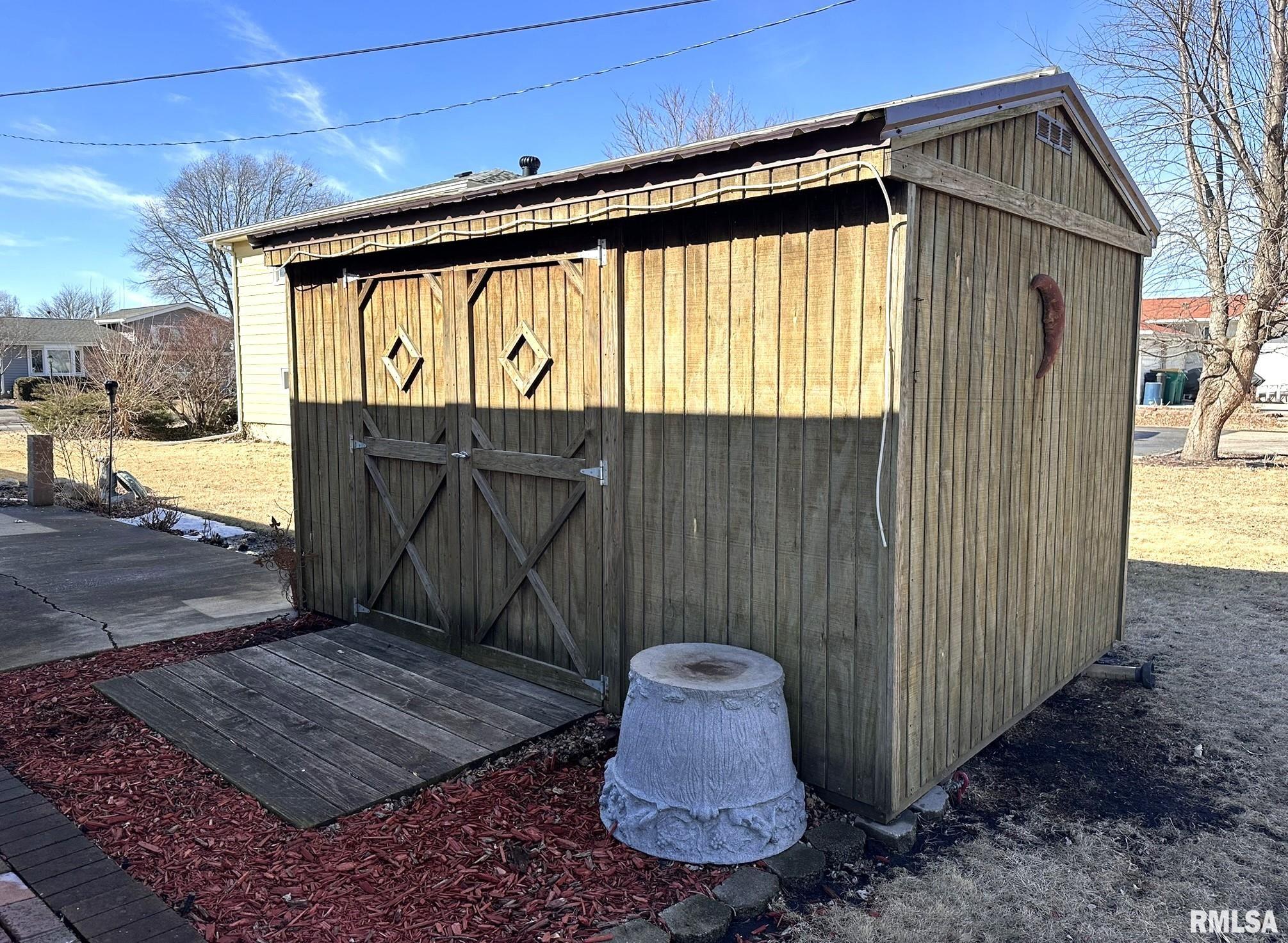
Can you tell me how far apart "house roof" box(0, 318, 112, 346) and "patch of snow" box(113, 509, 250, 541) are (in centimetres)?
3676

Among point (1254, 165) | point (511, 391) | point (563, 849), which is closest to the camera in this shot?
point (563, 849)

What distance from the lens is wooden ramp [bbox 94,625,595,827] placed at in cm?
323

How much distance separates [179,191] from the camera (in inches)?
1423

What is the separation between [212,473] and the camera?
1388 cm

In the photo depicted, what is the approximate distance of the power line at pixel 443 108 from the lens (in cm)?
918

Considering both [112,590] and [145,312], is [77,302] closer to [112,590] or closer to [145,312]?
[145,312]

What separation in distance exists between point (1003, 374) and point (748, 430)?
1115 millimetres

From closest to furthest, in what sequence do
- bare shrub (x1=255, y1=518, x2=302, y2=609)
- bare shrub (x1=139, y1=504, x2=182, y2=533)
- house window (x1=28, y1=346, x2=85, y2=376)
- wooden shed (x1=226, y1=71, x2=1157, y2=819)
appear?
wooden shed (x1=226, y1=71, x2=1157, y2=819) < bare shrub (x1=255, y1=518, x2=302, y2=609) < bare shrub (x1=139, y1=504, x2=182, y2=533) < house window (x1=28, y1=346, x2=85, y2=376)

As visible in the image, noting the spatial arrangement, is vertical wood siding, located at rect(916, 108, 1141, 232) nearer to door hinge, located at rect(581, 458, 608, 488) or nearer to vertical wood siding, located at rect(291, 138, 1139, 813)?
vertical wood siding, located at rect(291, 138, 1139, 813)

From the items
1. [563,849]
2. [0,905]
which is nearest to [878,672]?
[563,849]

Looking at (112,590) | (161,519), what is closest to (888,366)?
(112,590)

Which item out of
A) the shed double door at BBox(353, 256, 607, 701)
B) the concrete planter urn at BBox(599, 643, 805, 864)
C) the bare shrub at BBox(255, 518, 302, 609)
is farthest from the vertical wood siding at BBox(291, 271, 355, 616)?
the concrete planter urn at BBox(599, 643, 805, 864)

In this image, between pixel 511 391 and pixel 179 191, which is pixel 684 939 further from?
pixel 179 191

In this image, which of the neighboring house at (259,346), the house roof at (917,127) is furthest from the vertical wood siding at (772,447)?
the neighboring house at (259,346)
